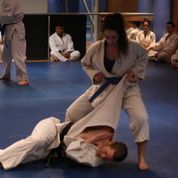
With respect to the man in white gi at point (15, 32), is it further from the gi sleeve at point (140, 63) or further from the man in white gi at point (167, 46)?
the man in white gi at point (167, 46)

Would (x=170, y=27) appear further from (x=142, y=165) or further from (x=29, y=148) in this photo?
(x=29, y=148)

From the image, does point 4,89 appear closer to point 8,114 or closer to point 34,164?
point 8,114

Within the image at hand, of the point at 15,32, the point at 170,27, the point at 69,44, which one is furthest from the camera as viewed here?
the point at 69,44

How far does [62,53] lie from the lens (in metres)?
12.4

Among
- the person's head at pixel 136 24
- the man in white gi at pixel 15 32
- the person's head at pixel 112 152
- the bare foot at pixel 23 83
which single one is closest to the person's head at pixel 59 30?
the person's head at pixel 136 24

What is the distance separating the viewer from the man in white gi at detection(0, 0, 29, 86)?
784 centimetres

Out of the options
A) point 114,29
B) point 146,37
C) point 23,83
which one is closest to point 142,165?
point 114,29

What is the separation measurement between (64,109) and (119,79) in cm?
233

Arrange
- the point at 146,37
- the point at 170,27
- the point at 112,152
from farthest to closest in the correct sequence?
the point at 146,37
the point at 170,27
the point at 112,152

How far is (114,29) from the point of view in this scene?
3.87 metres

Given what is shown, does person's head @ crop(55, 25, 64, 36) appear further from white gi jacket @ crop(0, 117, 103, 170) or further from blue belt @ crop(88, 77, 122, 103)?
white gi jacket @ crop(0, 117, 103, 170)

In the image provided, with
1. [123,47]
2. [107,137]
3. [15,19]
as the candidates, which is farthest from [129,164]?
[15,19]

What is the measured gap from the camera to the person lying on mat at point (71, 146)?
381 centimetres

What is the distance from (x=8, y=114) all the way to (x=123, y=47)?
2390 millimetres
